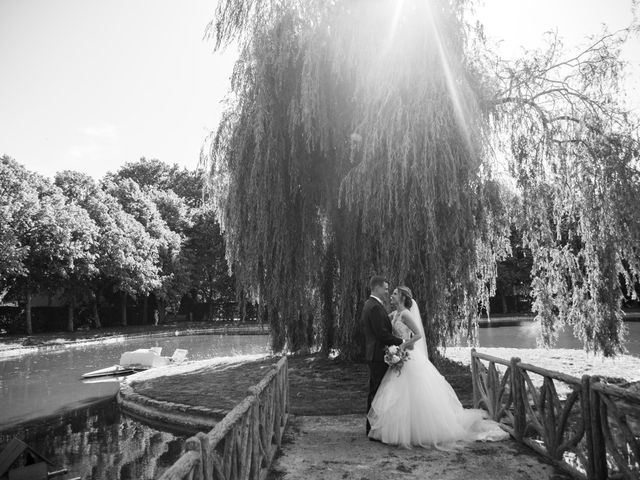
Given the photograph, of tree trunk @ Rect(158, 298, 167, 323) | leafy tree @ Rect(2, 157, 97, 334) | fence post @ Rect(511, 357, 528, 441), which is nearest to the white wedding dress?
fence post @ Rect(511, 357, 528, 441)

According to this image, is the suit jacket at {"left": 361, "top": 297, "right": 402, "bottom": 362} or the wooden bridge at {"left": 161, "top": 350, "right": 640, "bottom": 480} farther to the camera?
the suit jacket at {"left": 361, "top": 297, "right": 402, "bottom": 362}

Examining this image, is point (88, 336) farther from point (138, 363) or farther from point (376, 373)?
point (376, 373)

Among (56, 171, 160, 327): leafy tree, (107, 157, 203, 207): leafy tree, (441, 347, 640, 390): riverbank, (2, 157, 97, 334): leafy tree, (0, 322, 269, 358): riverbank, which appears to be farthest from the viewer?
(107, 157, 203, 207): leafy tree

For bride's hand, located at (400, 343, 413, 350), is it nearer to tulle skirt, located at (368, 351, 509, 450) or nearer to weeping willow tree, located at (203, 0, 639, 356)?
tulle skirt, located at (368, 351, 509, 450)

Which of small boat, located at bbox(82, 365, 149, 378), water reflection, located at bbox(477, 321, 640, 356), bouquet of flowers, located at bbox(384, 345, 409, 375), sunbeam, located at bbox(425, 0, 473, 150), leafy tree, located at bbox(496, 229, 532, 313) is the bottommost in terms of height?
water reflection, located at bbox(477, 321, 640, 356)

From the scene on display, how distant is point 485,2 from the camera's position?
10.3 m

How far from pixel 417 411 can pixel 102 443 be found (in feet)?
18.7

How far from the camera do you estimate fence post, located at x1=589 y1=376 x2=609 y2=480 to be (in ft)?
14.6

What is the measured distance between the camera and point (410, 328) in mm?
6305

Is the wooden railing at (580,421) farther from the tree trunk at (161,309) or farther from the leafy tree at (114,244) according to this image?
the tree trunk at (161,309)

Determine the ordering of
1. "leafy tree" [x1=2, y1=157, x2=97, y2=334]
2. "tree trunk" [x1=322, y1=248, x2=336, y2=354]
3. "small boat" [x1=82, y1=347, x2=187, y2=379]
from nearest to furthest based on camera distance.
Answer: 1. "tree trunk" [x1=322, y1=248, x2=336, y2=354]
2. "small boat" [x1=82, y1=347, x2=187, y2=379]
3. "leafy tree" [x1=2, y1=157, x2=97, y2=334]

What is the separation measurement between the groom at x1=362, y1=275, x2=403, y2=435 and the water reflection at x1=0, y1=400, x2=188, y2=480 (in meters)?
3.24

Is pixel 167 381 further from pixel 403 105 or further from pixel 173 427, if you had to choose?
pixel 403 105

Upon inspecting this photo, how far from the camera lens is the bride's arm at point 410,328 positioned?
621 centimetres
